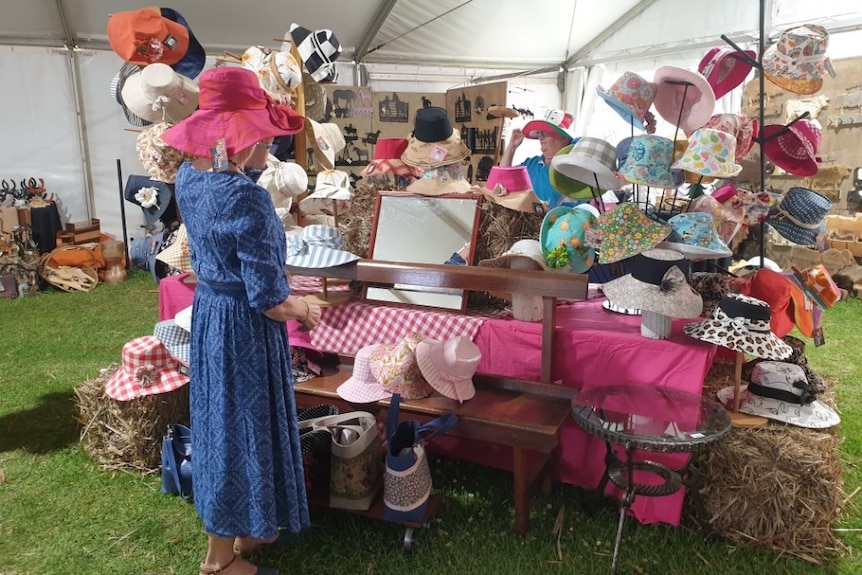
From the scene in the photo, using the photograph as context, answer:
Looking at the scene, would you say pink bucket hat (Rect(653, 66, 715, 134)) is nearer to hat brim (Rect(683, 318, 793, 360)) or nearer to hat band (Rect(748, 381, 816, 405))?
hat brim (Rect(683, 318, 793, 360))

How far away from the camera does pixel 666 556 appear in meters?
2.41

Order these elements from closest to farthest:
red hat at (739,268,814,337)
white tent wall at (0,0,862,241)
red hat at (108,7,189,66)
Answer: red hat at (739,268,814,337)
red hat at (108,7,189,66)
white tent wall at (0,0,862,241)

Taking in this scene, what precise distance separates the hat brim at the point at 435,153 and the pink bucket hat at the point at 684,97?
3.12 ft

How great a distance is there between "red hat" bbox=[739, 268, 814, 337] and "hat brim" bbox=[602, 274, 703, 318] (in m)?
0.42

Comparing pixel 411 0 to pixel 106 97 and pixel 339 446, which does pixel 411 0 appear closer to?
pixel 106 97

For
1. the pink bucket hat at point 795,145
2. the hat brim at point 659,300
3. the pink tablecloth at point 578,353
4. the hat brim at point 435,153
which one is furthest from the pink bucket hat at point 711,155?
the hat brim at point 435,153

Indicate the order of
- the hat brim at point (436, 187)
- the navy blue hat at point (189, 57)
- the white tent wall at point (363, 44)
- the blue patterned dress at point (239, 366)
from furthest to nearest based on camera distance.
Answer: the white tent wall at point (363, 44), the navy blue hat at point (189, 57), the hat brim at point (436, 187), the blue patterned dress at point (239, 366)

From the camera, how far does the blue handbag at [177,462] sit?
278cm

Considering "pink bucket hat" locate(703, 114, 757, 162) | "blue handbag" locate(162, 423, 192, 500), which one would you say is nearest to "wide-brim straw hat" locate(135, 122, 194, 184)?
"blue handbag" locate(162, 423, 192, 500)

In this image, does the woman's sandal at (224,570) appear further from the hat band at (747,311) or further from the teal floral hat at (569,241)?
the hat band at (747,311)

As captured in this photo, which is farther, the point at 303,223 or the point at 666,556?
the point at 303,223

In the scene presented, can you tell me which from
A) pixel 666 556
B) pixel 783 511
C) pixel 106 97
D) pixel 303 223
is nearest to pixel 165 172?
pixel 303 223

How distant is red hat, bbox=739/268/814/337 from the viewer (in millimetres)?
2570

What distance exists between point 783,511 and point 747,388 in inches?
19.6
